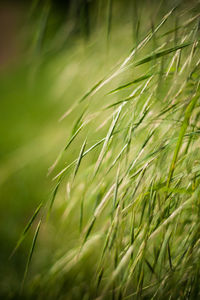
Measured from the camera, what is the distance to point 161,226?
521mm

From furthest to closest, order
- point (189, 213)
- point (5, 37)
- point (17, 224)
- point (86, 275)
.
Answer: point (5, 37), point (17, 224), point (86, 275), point (189, 213)

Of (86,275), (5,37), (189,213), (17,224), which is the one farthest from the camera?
(5,37)

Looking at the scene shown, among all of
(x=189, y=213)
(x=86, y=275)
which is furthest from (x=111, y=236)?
(x=86, y=275)

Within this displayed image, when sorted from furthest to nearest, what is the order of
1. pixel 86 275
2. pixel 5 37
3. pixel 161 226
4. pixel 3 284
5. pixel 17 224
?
pixel 5 37
pixel 17 224
pixel 3 284
pixel 86 275
pixel 161 226

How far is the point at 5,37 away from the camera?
4746 mm

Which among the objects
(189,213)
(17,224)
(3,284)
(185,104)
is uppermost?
(185,104)

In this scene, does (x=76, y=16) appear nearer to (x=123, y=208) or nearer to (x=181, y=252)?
(x=123, y=208)

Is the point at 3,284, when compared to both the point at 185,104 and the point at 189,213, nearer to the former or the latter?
the point at 189,213

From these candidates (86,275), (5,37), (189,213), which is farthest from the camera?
(5,37)

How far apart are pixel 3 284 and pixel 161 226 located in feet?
2.95

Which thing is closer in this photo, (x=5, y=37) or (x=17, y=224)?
(x=17, y=224)

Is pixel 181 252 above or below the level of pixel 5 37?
A: below

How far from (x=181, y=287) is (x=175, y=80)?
0.34 m

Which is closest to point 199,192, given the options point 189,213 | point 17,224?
point 189,213
